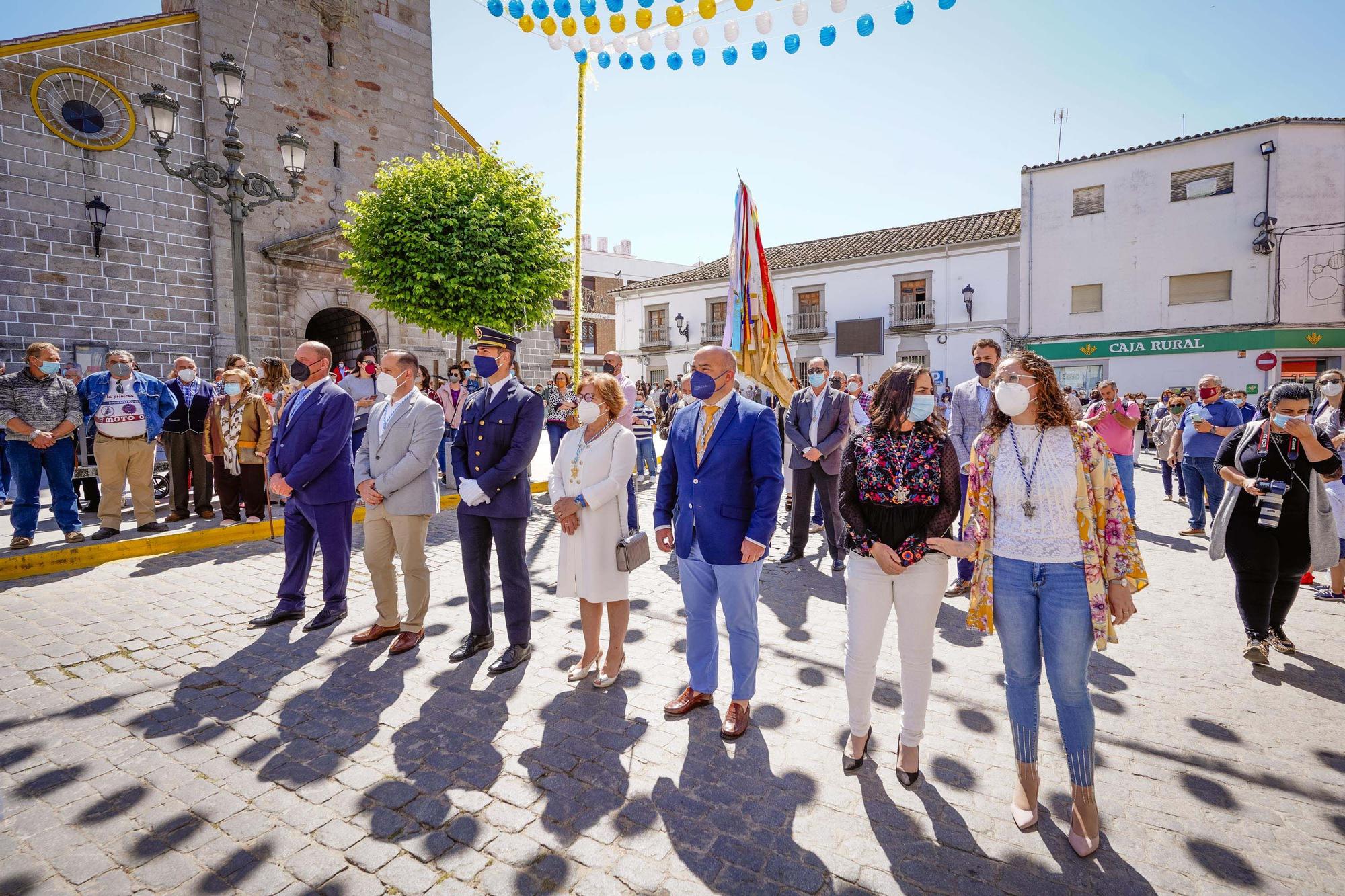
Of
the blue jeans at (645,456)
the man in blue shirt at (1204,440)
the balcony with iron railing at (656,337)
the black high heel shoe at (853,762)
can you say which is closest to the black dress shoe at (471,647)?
the black high heel shoe at (853,762)

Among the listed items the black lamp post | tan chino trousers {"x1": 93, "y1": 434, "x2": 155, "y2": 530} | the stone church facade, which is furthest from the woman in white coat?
the black lamp post

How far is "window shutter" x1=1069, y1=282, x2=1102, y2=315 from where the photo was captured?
24016 millimetres

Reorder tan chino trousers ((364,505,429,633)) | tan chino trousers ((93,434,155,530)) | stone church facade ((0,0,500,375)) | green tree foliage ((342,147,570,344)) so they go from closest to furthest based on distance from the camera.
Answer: tan chino trousers ((364,505,429,633))
tan chino trousers ((93,434,155,530))
stone church facade ((0,0,500,375))
green tree foliage ((342,147,570,344))

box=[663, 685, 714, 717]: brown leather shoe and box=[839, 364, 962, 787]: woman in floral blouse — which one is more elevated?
box=[839, 364, 962, 787]: woman in floral blouse

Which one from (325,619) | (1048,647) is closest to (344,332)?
(325,619)

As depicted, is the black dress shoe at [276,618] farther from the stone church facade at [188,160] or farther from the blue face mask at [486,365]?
the stone church facade at [188,160]

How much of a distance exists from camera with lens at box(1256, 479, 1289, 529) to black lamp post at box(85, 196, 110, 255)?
18793 millimetres

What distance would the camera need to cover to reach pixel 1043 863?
97.0 inches

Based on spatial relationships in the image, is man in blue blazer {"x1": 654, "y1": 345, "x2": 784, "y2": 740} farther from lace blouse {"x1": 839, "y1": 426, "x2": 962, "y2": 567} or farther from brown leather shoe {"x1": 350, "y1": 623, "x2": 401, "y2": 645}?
brown leather shoe {"x1": 350, "y1": 623, "x2": 401, "y2": 645}

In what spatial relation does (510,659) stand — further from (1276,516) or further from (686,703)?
(1276,516)

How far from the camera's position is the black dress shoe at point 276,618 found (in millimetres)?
4973

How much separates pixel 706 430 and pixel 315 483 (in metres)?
3.25

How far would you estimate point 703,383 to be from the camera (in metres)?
3.45

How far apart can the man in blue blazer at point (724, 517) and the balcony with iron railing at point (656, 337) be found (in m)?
32.4
